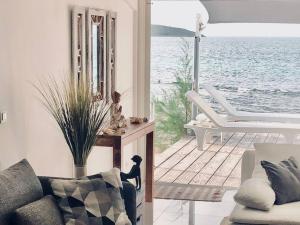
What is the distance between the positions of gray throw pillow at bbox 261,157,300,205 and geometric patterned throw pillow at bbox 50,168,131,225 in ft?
4.05

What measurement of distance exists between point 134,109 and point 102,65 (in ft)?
4.10

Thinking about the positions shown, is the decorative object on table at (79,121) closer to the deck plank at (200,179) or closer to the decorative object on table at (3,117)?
the decorative object on table at (3,117)

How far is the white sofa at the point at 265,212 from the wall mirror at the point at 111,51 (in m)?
1.60

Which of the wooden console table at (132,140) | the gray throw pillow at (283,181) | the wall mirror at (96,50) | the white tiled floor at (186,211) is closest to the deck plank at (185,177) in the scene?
the white tiled floor at (186,211)

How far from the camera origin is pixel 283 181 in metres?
4.09

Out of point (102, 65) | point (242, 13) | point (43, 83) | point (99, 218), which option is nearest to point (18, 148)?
point (43, 83)

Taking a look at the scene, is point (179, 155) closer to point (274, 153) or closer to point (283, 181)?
point (274, 153)

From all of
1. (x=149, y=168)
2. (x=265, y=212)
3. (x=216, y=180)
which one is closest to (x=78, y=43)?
(x=149, y=168)

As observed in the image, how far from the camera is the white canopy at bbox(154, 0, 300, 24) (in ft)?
20.7

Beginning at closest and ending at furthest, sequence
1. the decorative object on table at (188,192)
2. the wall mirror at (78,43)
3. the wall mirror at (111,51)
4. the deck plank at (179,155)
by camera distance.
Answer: the wall mirror at (78,43)
the wall mirror at (111,51)
the decorative object on table at (188,192)
the deck plank at (179,155)

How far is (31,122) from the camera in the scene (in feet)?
13.3

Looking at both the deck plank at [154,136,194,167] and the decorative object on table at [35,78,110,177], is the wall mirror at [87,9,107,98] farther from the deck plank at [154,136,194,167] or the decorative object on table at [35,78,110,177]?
the deck plank at [154,136,194,167]

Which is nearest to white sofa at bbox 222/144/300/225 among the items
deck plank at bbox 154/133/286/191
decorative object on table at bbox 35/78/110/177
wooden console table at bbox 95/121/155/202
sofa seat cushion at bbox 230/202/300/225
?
sofa seat cushion at bbox 230/202/300/225

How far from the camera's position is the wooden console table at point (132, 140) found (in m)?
4.52
